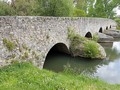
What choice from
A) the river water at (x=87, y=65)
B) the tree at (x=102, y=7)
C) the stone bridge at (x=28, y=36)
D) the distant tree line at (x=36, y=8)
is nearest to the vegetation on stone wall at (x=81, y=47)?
the river water at (x=87, y=65)

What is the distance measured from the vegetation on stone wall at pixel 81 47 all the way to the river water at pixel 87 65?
1.86ft

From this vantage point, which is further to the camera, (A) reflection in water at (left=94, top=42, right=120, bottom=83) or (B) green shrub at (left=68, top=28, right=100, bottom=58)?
(B) green shrub at (left=68, top=28, right=100, bottom=58)

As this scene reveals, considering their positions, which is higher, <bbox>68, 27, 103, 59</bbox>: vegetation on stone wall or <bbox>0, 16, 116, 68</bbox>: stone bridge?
<bbox>0, 16, 116, 68</bbox>: stone bridge

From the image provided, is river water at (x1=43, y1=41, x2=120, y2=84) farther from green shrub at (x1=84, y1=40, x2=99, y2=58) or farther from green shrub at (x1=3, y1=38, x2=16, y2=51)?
green shrub at (x1=3, y1=38, x2=16, y2=51)

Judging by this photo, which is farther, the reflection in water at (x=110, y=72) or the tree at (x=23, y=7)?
the tree at (x=23, y=7)

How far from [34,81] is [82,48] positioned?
11.2 m

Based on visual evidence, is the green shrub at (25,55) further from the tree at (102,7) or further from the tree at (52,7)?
the tree at (102,7)

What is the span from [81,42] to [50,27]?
6100 millimetres

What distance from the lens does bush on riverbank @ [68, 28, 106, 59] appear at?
801 inches

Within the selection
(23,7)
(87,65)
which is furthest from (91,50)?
(23,7)

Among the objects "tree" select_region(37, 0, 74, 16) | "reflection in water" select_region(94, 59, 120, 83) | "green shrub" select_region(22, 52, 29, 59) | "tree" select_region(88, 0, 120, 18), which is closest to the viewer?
"green shrub" select_region(22, 52, 29, 59)

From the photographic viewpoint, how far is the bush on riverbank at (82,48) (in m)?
20.3

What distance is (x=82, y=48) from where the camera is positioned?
20.7m

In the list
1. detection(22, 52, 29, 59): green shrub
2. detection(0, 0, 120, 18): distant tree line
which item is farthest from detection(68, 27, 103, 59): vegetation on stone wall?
detection(22, 52, 29, 59): green shrub
